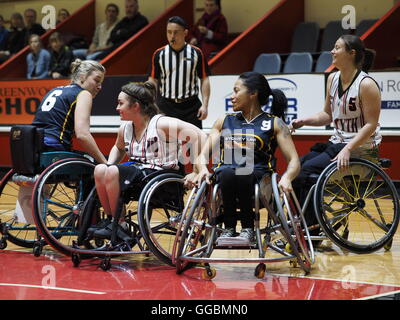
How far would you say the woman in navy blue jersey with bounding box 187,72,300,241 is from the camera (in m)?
3.84

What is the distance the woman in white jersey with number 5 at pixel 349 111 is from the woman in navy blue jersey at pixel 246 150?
587 mm

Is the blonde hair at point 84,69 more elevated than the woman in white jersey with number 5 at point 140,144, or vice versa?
the blonde hair at point 84,69

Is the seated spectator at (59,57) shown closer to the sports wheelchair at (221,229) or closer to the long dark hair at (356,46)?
the long dark hair at (356,46)

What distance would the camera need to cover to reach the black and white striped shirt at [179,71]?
6.23 m

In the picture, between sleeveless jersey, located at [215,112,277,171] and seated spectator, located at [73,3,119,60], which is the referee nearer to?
sleeveless jersey, located at [215,112,277,171]

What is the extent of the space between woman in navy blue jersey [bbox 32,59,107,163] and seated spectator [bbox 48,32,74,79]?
5.07 m

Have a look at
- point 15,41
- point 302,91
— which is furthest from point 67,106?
point 15,41

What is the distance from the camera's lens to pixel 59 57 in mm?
9953

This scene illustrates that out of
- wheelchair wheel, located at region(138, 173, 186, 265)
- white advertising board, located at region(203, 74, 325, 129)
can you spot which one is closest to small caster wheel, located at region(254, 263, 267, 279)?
wheelchair wheel, located at region(138, 173, 186, 265)

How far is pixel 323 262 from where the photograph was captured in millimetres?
4359

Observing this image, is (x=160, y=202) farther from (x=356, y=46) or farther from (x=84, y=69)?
(x=356, y=46)

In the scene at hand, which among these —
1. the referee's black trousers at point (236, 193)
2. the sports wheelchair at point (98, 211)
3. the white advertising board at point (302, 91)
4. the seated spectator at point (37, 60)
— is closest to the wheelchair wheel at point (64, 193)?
the sports wheelchair at point (98, 211)
